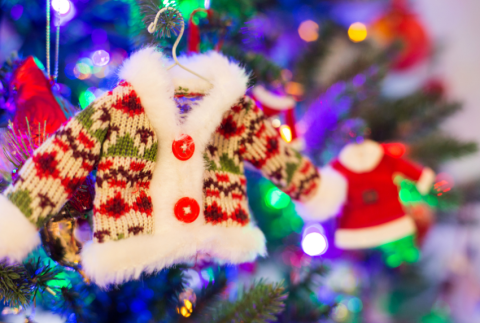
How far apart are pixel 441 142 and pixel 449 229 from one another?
820 millimetres

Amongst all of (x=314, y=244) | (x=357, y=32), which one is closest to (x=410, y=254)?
(x=314, y=244)

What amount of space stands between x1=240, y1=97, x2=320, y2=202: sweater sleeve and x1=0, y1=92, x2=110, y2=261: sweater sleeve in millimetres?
220

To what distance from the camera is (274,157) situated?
518mm

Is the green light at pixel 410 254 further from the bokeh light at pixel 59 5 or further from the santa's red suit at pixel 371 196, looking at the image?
the bokeh light at pixel 59 5

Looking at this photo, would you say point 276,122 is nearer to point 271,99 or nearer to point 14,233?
point 271,99

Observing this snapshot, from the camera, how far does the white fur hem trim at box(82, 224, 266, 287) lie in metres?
0.39

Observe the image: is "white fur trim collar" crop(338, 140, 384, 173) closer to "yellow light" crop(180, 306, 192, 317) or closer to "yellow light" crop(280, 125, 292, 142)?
"yellow light" crop(280, 125, 292, 142)

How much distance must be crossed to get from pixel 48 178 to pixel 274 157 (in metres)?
0.34

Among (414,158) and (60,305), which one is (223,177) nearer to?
(60,305)

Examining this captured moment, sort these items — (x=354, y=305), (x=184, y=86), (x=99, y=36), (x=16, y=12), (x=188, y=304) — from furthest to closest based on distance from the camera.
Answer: (x=354, y=305)
(x=99, y=36)
(x=16, y=12)
(x=188, y=304)
(x=184, y=86)

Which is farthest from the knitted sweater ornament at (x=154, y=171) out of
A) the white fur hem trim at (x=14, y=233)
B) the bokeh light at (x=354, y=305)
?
the bokeh light at (x=354, y=305)

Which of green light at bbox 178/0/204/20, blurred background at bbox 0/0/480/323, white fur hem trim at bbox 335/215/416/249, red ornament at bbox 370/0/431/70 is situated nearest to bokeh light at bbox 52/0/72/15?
blurred background at bbox 0/0/480/323

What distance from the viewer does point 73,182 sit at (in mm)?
397

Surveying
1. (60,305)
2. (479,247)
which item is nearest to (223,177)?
(60,305)
